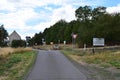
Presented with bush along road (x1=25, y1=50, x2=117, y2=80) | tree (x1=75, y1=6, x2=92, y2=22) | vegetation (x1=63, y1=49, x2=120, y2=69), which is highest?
tree (x1=75, y1=6, x2=92, y2=22)

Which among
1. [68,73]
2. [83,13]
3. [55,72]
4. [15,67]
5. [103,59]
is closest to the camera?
[68,73]

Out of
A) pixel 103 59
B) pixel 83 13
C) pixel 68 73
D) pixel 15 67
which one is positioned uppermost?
pixel 83 13

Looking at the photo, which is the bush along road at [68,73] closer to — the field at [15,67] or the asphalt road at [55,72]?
the asphalt road at [55,72]

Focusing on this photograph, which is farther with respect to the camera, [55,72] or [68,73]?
[55,72]

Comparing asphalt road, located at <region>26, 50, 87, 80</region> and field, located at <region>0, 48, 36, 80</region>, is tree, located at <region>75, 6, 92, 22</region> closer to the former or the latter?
field, located at <region>0, 48, 36, 80</region>

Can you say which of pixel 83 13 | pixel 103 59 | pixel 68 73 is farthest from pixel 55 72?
pixel 83 13

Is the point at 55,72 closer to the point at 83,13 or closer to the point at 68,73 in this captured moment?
the point at 68,73

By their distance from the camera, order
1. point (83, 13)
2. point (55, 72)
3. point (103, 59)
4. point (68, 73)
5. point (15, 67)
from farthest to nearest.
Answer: point (83, 13) → point (103, 59) → point (15, 67) → point (55, 72) → point (68, 73)

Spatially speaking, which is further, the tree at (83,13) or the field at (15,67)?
the tree at (83,13)

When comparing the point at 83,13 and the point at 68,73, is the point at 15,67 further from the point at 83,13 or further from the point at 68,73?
the point at 83,13

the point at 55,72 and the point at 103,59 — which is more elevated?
the point at 103,59

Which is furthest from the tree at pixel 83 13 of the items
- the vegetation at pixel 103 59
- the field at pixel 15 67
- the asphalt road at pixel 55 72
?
the asphalt road at pixel 55 72

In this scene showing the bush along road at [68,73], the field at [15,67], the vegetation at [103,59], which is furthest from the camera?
the vegetation at [103,59]

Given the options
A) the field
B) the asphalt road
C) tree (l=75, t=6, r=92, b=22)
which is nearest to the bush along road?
the asphalt road
